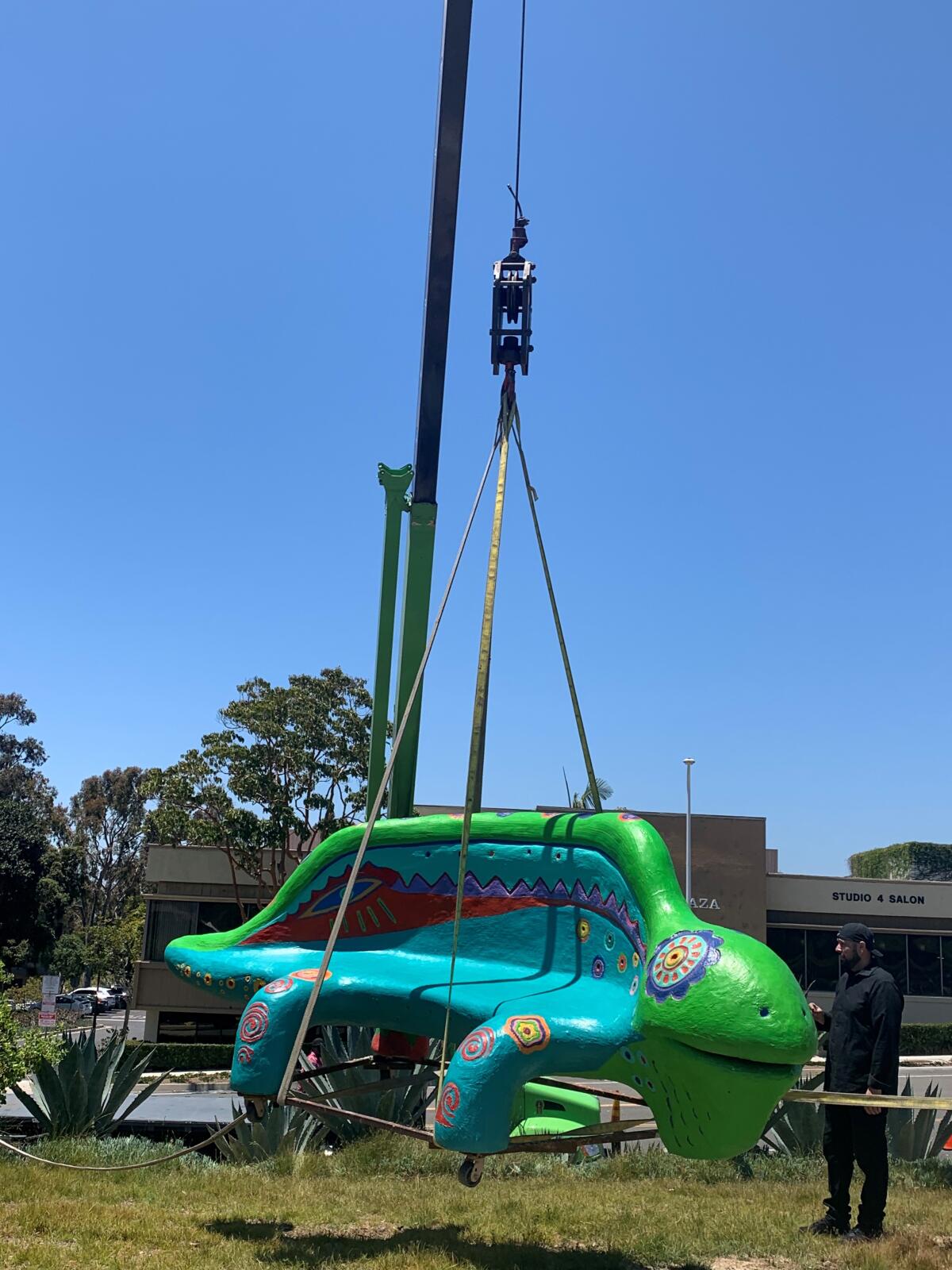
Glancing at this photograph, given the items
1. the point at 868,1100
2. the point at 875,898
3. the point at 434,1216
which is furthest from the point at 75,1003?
the point at 868,1100

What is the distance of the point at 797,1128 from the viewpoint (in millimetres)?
9297

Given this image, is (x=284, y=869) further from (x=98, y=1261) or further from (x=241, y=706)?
(x=98, y=1261)

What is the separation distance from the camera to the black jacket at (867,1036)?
6020 mm

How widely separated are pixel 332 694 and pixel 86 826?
30307mm

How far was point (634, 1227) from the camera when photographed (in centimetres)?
656

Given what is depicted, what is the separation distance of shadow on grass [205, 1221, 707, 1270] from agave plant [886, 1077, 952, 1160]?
13.5 ft

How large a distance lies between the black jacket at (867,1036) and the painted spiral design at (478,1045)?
228cm

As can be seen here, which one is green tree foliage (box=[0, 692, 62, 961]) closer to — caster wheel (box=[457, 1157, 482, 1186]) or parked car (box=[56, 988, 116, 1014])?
parked car (box=[56, 988, 116, 1014])

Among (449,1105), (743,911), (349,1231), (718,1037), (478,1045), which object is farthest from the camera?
(743,911)

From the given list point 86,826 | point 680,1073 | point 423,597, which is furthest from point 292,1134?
point 86,826

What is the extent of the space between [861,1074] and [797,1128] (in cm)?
371

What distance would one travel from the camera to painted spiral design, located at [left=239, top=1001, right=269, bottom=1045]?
607cm

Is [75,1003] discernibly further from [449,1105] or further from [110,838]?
[449,1105]

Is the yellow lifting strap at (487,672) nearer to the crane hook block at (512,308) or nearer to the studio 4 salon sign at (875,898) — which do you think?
the crane hook block at (512,308)
